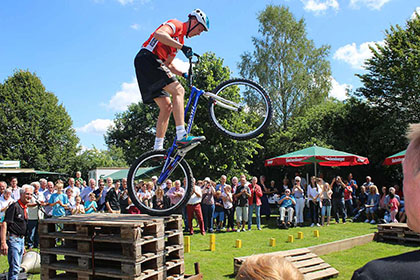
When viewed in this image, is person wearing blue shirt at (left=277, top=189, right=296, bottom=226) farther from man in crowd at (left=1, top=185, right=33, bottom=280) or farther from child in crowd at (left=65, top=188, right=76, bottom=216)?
man in crowd at (left=1, top=185, right=33, bottom=280)

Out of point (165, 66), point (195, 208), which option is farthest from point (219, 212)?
point (165, 66)

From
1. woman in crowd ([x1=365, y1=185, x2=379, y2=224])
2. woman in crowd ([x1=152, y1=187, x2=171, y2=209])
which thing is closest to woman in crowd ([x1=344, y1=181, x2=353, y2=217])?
woman in crowd ([x1=365, y1=185, x2=379, y2=224])

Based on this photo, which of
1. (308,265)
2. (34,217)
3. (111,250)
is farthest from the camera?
(34,217)

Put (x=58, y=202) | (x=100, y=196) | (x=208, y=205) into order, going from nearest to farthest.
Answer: (x=58, y=202) → (x=100, y=196) → (x=208, y=205)

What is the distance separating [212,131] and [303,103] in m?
16.2

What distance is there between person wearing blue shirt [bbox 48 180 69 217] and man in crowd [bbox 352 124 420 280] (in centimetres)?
1193

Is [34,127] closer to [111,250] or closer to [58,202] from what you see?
[58,202]

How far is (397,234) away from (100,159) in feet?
128

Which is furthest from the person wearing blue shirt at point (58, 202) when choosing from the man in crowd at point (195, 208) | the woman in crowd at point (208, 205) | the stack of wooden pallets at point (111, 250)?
the stack of wooden pallets at point (111, 250)

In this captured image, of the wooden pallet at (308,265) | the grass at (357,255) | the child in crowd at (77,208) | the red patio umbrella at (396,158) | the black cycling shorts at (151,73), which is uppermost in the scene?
the black cycling shorts at (151,73)

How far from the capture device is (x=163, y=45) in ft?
16.9

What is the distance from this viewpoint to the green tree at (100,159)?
36250 millimetres

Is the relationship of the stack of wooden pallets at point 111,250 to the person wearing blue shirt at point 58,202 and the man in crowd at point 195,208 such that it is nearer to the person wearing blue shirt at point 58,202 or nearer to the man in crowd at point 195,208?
the person wearing blue shirt at point 58,202

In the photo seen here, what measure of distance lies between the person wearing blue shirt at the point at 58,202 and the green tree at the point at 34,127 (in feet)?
76.1
